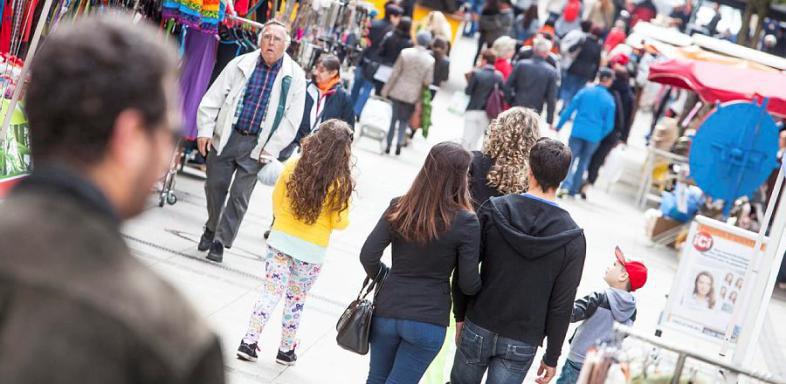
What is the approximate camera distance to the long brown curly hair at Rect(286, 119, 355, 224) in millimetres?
6527

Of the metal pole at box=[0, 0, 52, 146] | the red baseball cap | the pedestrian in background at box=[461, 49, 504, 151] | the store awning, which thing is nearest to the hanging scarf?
the metal pole at box=[0, 0, 52, 146]

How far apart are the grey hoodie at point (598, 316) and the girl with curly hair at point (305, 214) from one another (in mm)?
1436

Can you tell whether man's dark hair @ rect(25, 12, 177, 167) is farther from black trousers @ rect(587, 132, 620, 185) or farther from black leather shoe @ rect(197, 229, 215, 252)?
black trousers @ rect(587, 132, 620, 185)

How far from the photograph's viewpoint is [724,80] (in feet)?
41.3

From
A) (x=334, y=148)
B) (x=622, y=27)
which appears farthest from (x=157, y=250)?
(x=622, y=27)

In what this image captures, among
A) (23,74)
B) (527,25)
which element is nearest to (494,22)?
(527,25)

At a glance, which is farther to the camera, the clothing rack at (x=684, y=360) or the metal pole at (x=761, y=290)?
the metal pole at (x=761, y=290)

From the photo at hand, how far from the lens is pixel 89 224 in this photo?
5.93 ft

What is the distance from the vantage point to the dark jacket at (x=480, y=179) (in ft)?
21.6

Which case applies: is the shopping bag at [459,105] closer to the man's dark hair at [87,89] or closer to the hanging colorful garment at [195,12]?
the hanging colorful garment at [195,12]

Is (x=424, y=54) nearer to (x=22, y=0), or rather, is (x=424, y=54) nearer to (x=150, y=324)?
(x=22, y=0)

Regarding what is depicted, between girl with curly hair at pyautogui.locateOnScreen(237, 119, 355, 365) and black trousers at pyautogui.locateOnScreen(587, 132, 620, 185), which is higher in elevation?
girl with curly hair at pyautogui.locateOnScreen(237, 119, 355, 365)

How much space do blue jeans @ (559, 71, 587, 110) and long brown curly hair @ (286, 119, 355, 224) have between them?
1599cm

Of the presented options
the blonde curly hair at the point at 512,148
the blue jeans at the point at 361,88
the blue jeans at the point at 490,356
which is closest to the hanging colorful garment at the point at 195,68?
the blonde curly hair at the point at 512,148
